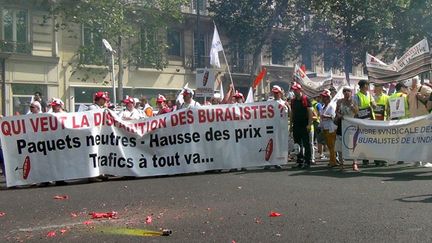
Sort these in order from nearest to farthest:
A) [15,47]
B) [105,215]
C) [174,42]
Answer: [105,215], [15,47], [174,42]

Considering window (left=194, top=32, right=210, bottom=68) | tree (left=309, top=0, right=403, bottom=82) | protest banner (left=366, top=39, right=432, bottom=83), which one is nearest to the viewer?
protest banner (left=366, top=39, right=432, bottom=83)

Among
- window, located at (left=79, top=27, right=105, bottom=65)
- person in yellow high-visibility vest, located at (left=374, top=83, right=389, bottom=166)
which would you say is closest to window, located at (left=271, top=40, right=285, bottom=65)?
window, located at (left=79, top=27, right=105, bottom=65)

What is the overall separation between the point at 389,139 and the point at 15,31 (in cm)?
2329

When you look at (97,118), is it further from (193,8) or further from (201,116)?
(193,8)

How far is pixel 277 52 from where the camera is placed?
129ft

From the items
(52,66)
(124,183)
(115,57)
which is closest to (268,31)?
(115,57)

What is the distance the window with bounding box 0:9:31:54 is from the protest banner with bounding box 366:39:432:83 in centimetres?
2130

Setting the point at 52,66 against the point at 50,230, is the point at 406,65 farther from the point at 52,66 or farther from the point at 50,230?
the point at 52,66

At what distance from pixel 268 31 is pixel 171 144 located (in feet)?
84.5

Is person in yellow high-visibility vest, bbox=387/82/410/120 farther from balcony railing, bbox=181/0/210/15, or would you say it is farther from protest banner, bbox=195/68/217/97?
balcony railing, bbox=181/0/210/15

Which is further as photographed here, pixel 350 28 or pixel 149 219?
pixel 350 28

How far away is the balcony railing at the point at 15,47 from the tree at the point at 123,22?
185cm

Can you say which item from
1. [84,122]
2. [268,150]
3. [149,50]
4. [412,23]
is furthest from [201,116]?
[412,23]

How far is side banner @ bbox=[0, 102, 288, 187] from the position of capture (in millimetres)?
9820
